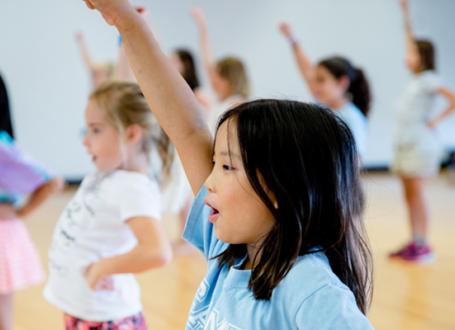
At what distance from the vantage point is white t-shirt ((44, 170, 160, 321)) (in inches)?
59.7

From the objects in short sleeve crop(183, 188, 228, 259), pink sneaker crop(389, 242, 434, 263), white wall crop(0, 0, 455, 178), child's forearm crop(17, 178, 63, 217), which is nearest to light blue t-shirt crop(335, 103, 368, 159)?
pink sneaker crop(389, 242, 434, 263)

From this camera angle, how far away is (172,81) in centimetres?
106

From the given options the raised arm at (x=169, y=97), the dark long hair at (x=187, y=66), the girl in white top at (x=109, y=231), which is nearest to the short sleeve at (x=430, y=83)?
the dark long hair at (x=187, y=66)

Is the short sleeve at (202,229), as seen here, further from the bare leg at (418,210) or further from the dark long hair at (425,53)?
the dark long hair at (425,53)

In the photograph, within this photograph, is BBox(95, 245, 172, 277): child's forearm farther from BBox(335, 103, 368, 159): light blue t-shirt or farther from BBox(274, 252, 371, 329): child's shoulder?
BBox(335, 103, 368, 159): light blue t-shirt

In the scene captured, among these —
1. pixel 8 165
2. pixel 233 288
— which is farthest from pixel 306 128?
pixel 8 165

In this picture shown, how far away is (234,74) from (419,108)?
49.6 inches

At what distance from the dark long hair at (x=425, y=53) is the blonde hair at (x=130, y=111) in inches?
109

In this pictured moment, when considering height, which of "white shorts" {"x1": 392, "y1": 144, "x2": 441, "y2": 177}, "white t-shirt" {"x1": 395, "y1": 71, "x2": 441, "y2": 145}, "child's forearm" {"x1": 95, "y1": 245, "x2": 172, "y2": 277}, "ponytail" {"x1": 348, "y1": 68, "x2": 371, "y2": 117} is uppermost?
"child's forearm" {"x1": 95, "y1": 245, "x2": 172, "y2": 277}

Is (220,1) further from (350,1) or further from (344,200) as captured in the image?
(344,200)

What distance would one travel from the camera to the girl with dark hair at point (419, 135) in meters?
4.00

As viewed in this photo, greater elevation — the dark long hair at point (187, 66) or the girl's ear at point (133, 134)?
the girl's ear at point (133, 134)

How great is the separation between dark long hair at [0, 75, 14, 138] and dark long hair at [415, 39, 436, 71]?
287 cm

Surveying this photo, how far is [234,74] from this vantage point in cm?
426
